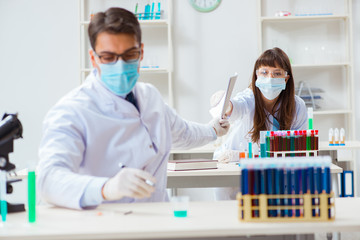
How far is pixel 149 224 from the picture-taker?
148cm

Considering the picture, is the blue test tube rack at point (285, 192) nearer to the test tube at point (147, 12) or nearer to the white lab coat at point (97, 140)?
the white lab coat at point (97, 140)

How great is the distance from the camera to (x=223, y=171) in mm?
2900

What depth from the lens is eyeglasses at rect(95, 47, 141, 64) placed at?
1.76 metres

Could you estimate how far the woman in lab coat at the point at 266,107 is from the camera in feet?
10.3

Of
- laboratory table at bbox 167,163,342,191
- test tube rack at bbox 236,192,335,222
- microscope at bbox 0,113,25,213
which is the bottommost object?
laboratory table at bbox 167,163,342,191

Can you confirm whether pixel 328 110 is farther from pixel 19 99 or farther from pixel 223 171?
pixel 19 99

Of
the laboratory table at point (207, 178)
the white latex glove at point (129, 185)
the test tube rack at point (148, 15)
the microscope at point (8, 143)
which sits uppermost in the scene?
the test tube rack at point (148, 15)

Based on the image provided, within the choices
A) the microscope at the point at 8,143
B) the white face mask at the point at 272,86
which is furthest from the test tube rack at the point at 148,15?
the microscope at the point at 8,143

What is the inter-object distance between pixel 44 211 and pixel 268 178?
73cm

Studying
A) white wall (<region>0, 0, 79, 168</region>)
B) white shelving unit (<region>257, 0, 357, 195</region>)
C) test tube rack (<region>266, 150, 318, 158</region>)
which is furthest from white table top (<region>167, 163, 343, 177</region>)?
white wall (<region>0, 0, 79, 168</region>)

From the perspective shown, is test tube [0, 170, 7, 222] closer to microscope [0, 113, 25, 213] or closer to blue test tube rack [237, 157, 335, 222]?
microscope [0, 113, 25, 213]

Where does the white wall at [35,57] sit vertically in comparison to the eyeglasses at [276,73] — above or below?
above

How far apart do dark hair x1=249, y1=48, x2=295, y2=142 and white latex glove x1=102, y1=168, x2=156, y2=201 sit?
1.70 m

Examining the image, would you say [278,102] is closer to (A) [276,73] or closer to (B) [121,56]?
(A) [276,73]
